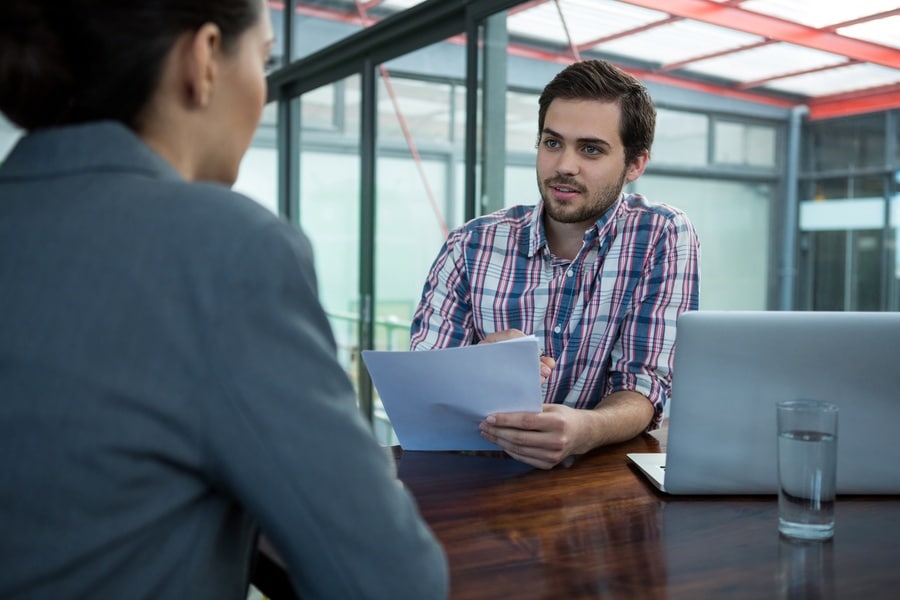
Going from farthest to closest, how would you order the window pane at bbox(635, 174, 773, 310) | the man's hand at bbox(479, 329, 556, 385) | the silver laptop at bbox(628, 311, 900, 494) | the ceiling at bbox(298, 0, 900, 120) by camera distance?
the window pane at bbox(635, 174, 773, 310) < the ceiling at bbox(298, 0, 900, 120) < the man's hand at bbox(479, 329, 556, 385) < the silver laptop at bbox(628, 311, 900, 494)

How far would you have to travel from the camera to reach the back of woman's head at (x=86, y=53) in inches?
22.9

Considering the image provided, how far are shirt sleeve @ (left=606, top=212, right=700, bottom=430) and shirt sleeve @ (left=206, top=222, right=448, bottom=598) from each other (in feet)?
3.56

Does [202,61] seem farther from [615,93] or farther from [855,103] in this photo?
[855,103]

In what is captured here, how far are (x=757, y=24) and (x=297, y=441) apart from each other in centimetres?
308

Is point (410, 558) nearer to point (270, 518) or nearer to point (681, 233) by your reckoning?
point (270, 518)

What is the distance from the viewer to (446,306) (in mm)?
1879

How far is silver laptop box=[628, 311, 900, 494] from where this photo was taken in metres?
1.05

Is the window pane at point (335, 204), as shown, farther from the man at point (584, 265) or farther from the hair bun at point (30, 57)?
the hair bun at point (30, 57)

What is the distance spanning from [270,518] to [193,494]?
64mm

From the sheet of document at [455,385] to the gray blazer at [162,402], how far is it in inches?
21.3

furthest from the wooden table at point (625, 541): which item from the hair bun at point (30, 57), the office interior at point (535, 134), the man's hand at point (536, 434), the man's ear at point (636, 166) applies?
the office interior at point (535, 134)

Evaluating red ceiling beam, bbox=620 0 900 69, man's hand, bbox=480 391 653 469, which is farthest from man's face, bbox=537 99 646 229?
red ceiling beam, bbox=620 0 900 69

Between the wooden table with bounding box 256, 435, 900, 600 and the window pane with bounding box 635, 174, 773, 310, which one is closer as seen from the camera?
the wooden table with bounding box 256, 435, 900, 600

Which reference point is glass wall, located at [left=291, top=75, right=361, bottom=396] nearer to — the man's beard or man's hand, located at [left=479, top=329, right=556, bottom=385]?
the man's beard
